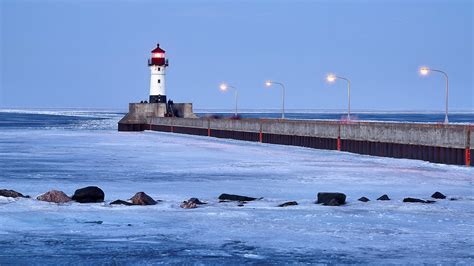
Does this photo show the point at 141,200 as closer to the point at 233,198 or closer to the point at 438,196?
the point at 233,198

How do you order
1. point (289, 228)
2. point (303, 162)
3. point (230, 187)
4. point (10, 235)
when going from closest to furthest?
point (10, 235)
point (289, 228)
point (230, 187)
point (303, 162)

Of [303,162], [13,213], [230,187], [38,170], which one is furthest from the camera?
[303,162]

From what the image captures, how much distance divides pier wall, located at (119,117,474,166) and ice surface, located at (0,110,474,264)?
2.73 m

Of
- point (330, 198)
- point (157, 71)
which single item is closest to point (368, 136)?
point (330, 198)

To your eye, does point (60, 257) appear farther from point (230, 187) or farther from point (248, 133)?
point (248, 133)

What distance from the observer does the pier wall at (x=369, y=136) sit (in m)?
36.0

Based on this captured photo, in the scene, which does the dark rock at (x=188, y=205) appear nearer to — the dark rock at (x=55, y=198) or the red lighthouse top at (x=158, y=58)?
the dark rock at (x=55, y=198)

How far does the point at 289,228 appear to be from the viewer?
16906mm

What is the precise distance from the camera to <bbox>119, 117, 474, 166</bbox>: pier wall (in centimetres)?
3603

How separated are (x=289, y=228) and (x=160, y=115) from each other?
81207 mm

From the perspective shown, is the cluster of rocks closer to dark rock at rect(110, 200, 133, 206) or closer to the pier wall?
dark rock at rect(110, 200, 133, 206)

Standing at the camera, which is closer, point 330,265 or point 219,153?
point 330,265

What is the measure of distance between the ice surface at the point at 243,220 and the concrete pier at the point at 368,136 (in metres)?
2.70

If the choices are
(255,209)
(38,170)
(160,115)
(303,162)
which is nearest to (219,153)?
(303,162)
